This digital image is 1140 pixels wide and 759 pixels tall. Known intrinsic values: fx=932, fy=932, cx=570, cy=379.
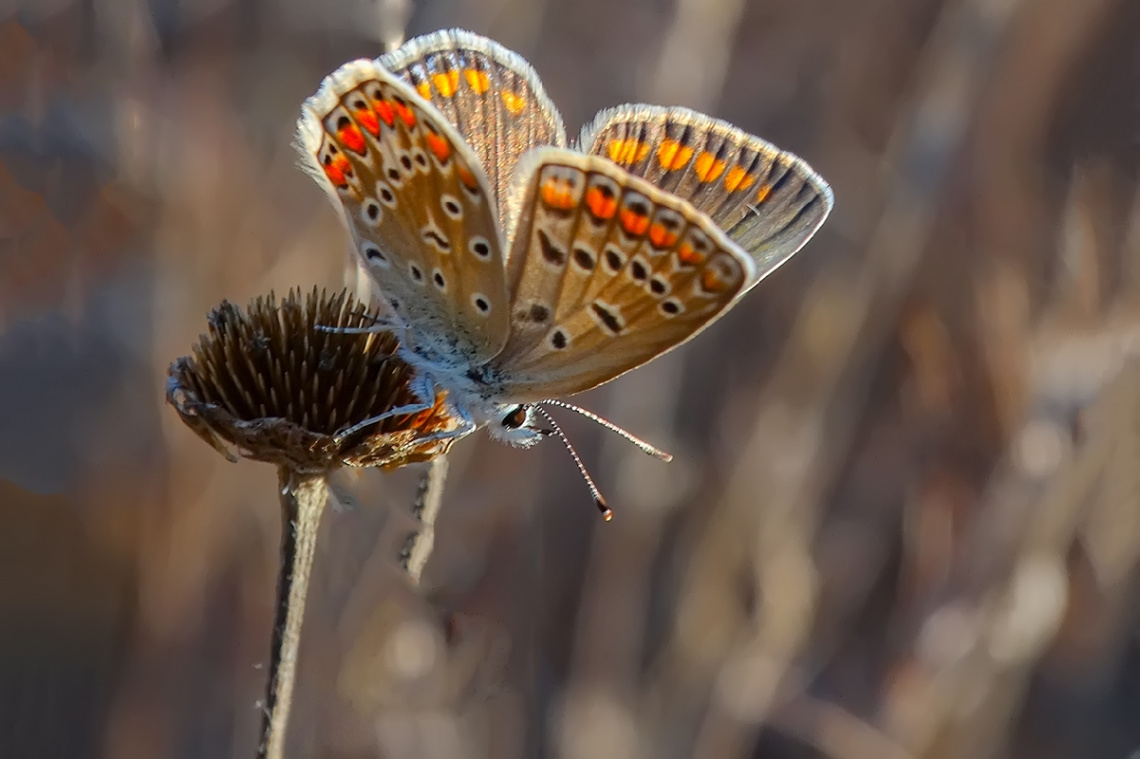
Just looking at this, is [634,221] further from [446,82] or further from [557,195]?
[446,82]

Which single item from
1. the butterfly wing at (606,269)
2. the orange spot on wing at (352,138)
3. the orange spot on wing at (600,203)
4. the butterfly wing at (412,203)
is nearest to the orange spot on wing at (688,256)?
the butterfly wing at (606,269)

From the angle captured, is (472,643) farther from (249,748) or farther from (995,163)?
(995,163)

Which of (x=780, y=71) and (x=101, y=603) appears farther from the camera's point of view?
(x=780, y=71)

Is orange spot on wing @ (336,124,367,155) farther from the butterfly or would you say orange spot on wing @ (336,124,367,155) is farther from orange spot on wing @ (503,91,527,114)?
orange spot on wing @ (503,91,527,114)

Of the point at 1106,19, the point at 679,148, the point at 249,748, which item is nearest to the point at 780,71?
the point at 1106,19

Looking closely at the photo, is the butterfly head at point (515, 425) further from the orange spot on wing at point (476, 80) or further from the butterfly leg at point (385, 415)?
the orange spot on wing at point (476, 80)

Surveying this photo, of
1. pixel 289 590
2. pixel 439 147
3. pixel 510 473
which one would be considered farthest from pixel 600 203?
pixel 510 473
